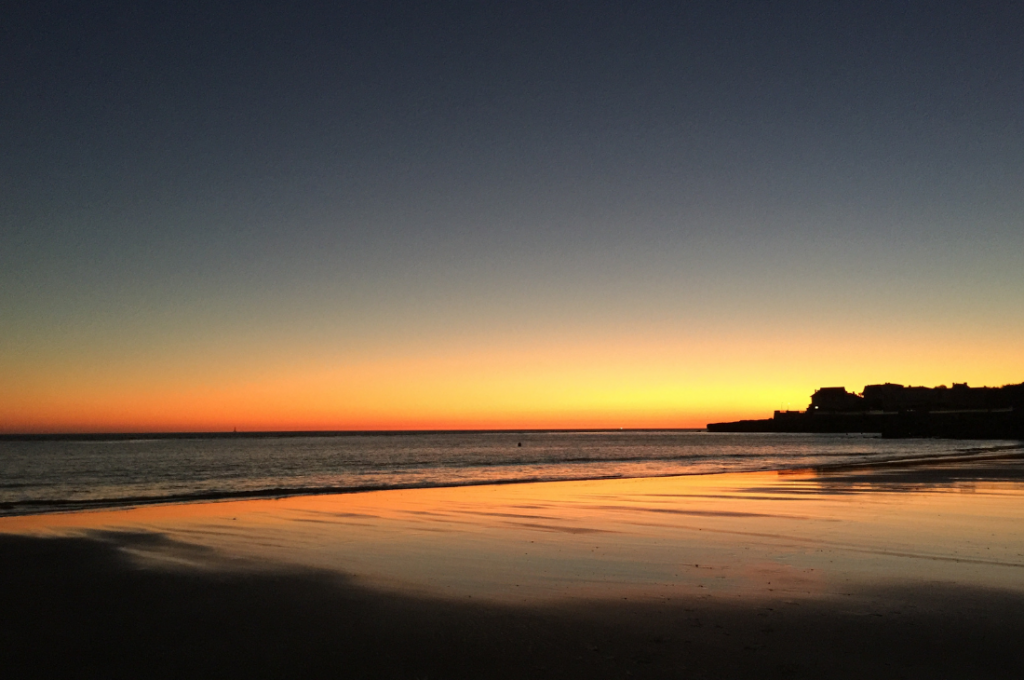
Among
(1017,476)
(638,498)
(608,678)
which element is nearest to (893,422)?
(1017,476)

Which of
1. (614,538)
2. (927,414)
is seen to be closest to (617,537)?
(614,538)

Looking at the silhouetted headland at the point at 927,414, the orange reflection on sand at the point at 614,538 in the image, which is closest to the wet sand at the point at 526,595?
the orange reflection on sand at the point at 614,538

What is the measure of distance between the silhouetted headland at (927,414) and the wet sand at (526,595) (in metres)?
119

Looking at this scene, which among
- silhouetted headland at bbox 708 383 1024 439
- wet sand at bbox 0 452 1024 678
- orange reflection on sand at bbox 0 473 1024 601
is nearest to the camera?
wet sand at bbox 0 452 1024 678

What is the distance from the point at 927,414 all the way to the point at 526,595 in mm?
170862

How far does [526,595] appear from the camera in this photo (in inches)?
405

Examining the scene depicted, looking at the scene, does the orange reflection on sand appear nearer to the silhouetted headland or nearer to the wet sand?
the wet sand

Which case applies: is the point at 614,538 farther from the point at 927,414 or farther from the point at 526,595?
the point at 927,414

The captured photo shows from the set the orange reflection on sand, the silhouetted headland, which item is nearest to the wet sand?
the orange reflection on sand

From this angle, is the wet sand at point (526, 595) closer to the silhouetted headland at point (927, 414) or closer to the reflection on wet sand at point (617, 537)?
the reflection on wet sand at point (617, 537)

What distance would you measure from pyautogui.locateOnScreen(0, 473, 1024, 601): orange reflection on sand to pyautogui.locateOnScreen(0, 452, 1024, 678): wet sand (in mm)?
Answer: 93

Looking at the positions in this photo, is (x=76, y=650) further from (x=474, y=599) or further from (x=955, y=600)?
(x=955, y=600)

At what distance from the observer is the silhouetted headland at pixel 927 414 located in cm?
11906

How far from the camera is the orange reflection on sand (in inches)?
440
